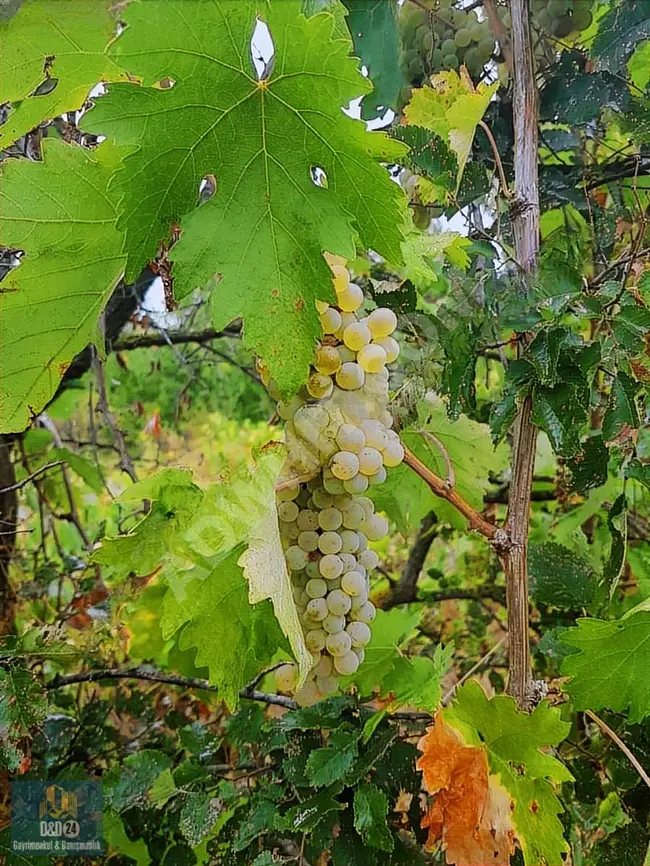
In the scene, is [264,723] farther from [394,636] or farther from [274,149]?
[274,149]

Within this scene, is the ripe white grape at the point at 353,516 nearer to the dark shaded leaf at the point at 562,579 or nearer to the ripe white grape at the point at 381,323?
the ripe white grape at the point at 381,323


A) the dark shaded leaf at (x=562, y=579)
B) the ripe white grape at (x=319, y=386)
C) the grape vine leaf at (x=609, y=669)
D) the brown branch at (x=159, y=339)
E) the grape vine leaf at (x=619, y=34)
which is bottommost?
the grape vine leaf at (x=609, y=669)

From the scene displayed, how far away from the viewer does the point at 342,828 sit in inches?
26.3

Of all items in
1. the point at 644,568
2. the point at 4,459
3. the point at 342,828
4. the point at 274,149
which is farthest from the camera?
the point at 4,459

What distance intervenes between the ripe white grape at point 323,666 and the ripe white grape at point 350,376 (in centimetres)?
21

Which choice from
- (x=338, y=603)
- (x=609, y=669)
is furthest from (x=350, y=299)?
(x=609, y=669)

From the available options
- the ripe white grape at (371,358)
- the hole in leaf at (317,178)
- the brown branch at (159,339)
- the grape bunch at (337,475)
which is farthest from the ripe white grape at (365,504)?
the brown branch at (159,339)

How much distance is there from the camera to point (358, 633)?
0.60 metres

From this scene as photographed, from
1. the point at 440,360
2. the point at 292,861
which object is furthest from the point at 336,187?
the point at 292,861

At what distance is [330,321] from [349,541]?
0.56 ft

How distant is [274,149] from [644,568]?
684mm

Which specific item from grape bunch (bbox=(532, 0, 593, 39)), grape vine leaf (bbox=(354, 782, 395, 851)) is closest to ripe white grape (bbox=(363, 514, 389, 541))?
grape vine leaf (bbox=(354, 782, 395, 851))

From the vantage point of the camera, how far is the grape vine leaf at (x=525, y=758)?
56cm

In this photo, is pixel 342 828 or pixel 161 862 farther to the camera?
pixel 161 862
